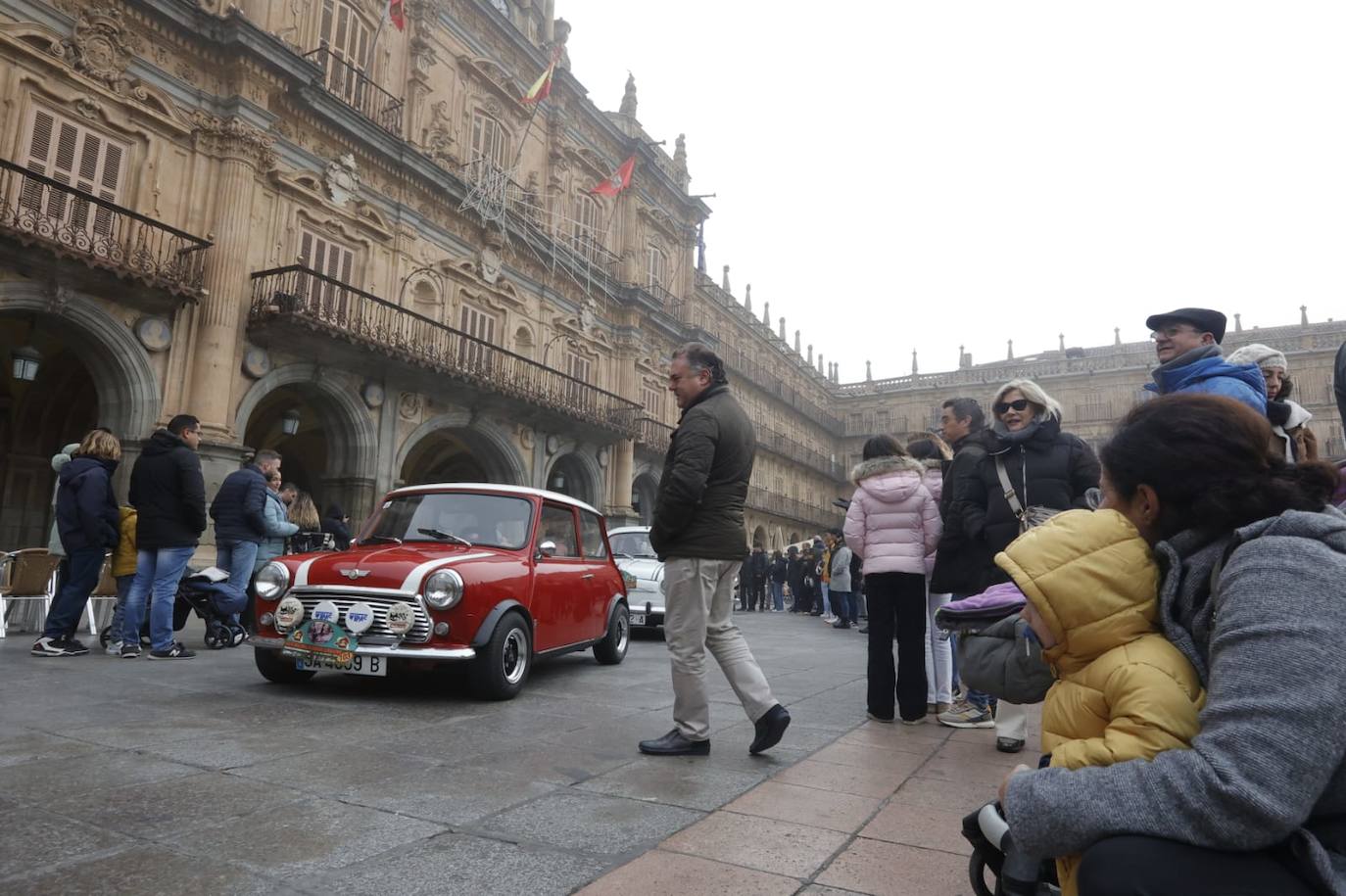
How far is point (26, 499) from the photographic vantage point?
48.4ft

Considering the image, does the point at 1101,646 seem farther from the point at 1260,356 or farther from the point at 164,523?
the point at 164,523

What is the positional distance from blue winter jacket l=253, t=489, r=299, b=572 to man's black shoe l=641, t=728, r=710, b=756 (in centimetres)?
476

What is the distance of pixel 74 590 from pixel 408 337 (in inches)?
399

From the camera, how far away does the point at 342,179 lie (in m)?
15.5

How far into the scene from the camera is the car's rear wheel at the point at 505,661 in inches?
198

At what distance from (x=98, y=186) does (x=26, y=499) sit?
20.7ft

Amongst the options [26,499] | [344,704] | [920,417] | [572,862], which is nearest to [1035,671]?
[572,862]

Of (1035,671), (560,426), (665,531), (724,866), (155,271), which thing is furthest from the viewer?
(560,426)

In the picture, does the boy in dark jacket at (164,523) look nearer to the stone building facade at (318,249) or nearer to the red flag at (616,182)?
the stone building facade at (318,249)

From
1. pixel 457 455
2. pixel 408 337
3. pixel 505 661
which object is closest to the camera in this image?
pixel 505 661

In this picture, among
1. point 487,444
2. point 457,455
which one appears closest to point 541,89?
point 487,444

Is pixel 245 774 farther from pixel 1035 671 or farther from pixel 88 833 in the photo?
pixel 1035 671

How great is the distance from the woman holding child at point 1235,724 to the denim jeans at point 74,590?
7.20 metres

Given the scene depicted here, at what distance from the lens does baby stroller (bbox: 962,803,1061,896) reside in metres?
1.43
